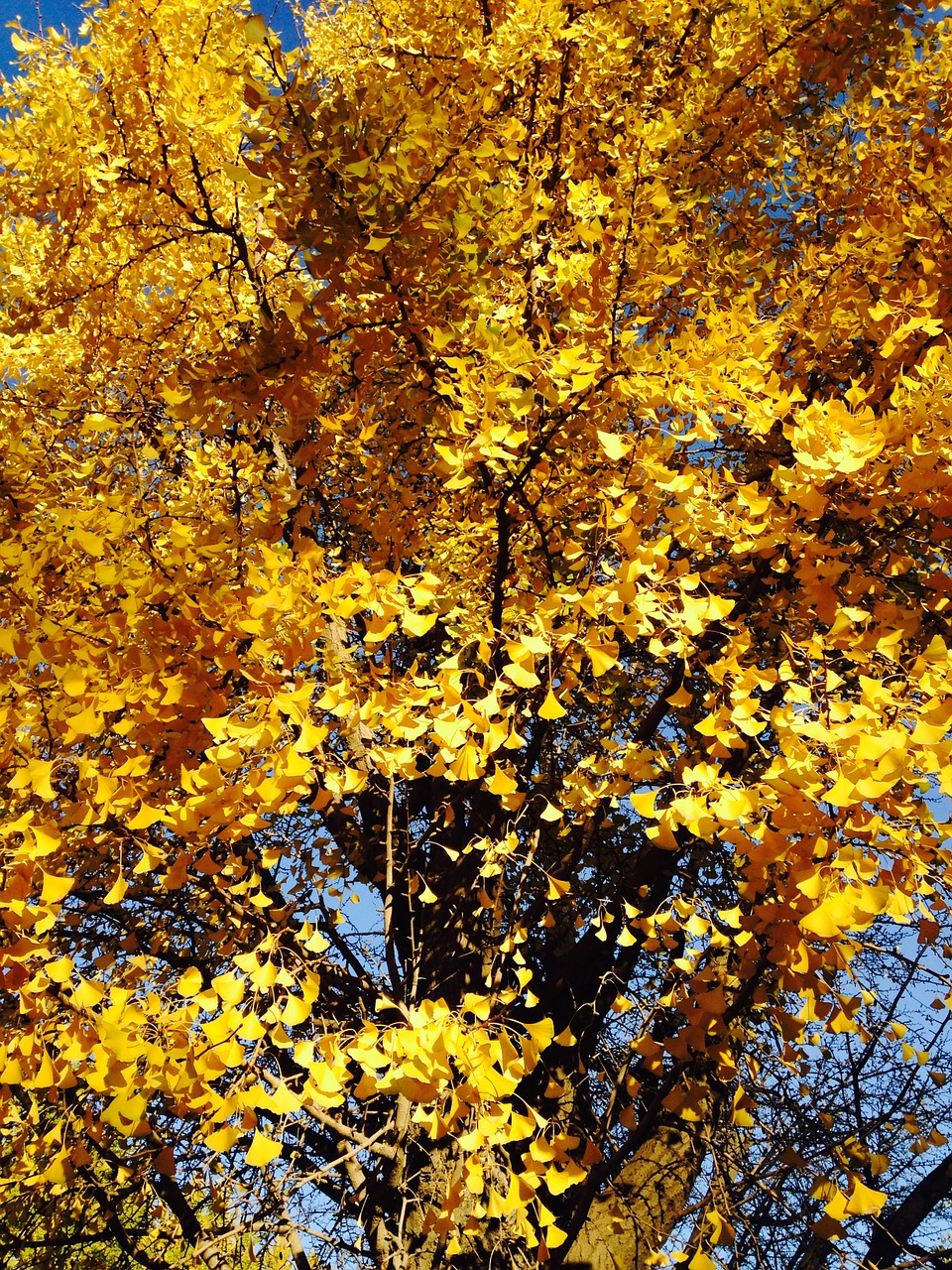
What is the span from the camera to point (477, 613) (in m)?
3.10

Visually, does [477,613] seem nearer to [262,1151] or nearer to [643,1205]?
[262,1151]

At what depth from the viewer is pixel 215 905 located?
115 inches

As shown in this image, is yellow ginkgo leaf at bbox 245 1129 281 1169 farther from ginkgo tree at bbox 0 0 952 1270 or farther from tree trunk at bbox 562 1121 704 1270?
tree trunk at bbox 562 1121 704 1270

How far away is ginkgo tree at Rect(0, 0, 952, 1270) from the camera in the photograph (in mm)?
1952

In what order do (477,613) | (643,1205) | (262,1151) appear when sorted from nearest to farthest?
(262,1151), (477,613), (643,1205)

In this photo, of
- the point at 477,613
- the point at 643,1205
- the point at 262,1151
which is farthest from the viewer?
the point at 643,1205

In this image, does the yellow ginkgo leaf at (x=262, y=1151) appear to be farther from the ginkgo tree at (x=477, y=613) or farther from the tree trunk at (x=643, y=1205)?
the tree trunk at (x=643, y=1205)

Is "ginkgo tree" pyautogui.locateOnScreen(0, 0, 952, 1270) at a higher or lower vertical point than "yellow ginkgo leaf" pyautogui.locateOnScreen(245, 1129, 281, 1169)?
higher

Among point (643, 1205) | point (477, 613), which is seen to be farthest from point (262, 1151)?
point (643, 1205)

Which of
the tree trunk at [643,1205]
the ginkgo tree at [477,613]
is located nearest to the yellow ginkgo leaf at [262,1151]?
the ginkgo tree at [477,613]

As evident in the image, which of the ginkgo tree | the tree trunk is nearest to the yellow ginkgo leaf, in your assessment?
the ginkgo tree

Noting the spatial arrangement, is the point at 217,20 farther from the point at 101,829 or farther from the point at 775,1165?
the point at 775,1165

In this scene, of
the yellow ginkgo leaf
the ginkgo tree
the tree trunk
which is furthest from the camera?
the tree trunk

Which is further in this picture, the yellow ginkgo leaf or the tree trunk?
the tree trunk
